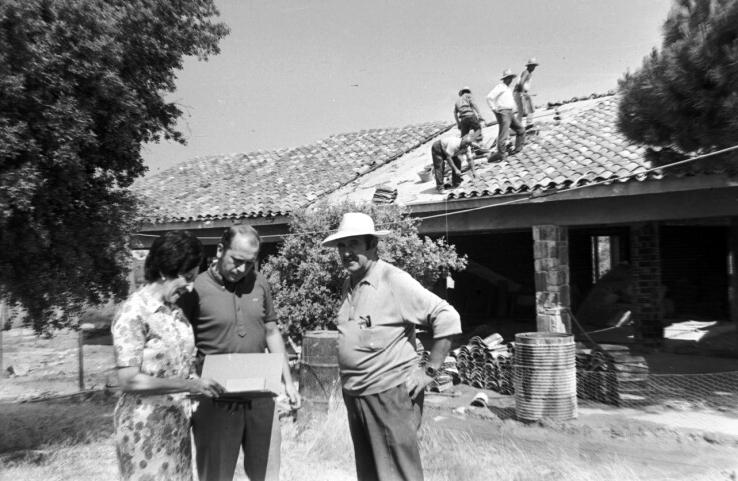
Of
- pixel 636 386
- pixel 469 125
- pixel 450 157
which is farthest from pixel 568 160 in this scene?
pixel 636 386

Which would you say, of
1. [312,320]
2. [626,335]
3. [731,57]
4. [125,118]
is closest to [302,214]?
[312,320]

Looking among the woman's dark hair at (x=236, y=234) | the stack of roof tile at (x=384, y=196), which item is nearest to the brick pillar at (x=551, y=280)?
the stack of roof tile at (x=384, y=196)

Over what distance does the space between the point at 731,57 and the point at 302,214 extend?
586cm

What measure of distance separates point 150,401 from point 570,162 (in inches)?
320

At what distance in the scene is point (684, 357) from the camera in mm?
→ 10609

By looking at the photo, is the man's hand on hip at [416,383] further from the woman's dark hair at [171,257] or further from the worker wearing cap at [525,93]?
the worker wearing cap at [525,93]

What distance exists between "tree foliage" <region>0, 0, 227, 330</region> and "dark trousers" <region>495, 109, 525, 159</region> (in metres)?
5.94

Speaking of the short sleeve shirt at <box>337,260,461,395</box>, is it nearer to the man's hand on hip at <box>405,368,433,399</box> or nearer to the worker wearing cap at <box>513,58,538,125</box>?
the man's hand on hip at <box>405,368,433,399</box>

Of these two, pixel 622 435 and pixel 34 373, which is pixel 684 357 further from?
pixel 34 373

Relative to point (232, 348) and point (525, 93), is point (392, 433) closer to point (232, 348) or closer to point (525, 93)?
point (232, 348)

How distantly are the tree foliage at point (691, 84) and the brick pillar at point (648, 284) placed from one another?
4.83 meters

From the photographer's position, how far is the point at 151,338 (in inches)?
113

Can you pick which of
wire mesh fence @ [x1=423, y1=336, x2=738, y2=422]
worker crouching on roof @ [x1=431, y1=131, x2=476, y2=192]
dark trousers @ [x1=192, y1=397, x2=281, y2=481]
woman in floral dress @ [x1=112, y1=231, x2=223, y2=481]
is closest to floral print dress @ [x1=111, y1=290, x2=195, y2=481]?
woman in floral dress @ [x1=112, y1=231, x2=223, y2=481]

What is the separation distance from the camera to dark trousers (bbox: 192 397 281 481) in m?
3.28
